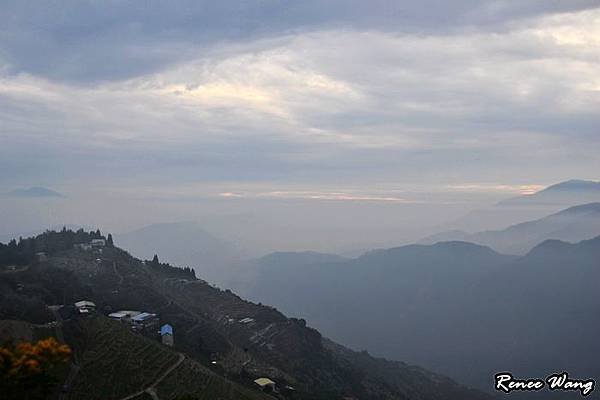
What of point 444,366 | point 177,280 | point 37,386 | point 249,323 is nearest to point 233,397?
point 37,386

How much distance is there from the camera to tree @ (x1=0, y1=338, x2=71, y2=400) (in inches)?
1064

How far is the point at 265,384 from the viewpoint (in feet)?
207

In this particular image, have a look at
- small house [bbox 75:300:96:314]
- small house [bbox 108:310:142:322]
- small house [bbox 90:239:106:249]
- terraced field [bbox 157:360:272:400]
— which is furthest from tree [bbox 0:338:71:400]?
small house [bbox 90:239:106:249]

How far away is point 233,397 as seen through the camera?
176 feet

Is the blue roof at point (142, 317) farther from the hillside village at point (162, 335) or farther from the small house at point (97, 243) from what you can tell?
the small house at point (97, 243)

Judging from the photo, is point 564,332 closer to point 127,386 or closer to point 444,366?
point 444,366

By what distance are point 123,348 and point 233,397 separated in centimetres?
1235

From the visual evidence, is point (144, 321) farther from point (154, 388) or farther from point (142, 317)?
point (154, 388)

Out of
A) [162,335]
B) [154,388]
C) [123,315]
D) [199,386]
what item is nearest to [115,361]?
[154,388]

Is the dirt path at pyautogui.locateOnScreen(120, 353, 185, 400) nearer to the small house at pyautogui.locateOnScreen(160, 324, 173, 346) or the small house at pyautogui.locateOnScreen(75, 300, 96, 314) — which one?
the small house at pyautogui.locateOnScreen(160, 324, 173, 346)

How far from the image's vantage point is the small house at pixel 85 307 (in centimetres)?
7069

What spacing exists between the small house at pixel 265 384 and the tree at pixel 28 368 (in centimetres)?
3646

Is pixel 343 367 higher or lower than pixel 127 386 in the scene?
lower

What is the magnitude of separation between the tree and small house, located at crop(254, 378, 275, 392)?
36458mm
